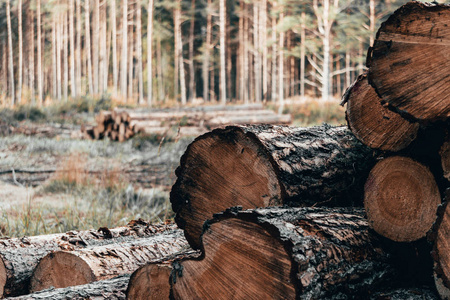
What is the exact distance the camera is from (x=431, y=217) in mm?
1709

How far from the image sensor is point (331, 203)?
2.19m

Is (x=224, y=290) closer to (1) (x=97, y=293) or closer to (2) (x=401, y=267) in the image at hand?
(1) (x=97, y=293)

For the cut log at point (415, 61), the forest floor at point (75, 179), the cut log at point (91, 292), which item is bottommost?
the forest floor at point (75, 179)

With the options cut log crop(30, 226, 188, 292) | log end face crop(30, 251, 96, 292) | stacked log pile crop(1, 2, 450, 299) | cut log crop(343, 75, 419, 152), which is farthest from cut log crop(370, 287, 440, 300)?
log end face crop(30, 251, 96, 292)

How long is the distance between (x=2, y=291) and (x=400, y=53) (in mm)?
2209

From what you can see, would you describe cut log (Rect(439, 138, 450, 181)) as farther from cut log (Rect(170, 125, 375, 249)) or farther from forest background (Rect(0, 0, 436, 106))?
forest background (Rect(0, 0, 436, 106))

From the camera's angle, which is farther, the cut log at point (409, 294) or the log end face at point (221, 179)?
the log end face at point (221, 179)

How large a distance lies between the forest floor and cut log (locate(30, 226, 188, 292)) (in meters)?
0.98

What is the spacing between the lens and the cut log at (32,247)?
2.41 metres

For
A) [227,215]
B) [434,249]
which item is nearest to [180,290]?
[227,215]

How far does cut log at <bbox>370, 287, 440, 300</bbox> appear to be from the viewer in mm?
1680

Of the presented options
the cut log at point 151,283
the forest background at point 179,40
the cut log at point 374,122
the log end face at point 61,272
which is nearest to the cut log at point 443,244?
the cut log at point 374,122

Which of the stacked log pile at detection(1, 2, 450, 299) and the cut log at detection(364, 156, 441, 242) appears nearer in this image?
the stacked log pile at detection(1, 2, 450, 299)

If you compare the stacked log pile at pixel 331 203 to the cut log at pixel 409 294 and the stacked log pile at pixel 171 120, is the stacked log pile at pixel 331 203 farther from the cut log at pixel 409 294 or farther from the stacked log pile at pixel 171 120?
the stacked log pile at pixel 171 120
